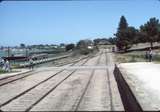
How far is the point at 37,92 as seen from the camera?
67.4 feet

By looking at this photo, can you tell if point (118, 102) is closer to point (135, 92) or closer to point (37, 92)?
point (135, 92)

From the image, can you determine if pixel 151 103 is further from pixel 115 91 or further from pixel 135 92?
pixel 115 91

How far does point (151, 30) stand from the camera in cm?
10188

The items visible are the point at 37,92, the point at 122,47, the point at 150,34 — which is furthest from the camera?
the point at 122,47

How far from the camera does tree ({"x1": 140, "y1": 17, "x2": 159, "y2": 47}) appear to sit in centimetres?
9962

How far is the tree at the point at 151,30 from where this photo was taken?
9962 centimetres

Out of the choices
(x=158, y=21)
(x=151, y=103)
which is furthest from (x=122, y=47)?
(x=151, y=103)

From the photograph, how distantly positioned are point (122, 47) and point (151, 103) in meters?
112

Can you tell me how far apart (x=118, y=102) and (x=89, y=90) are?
15.5 feet

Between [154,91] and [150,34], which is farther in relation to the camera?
[150,34]

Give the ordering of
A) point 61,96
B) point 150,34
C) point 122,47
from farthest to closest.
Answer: point 122,47 < point 150,34 < point 61,96

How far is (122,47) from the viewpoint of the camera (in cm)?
12406

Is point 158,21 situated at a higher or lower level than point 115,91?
higher

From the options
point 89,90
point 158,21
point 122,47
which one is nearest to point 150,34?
point 158,21
